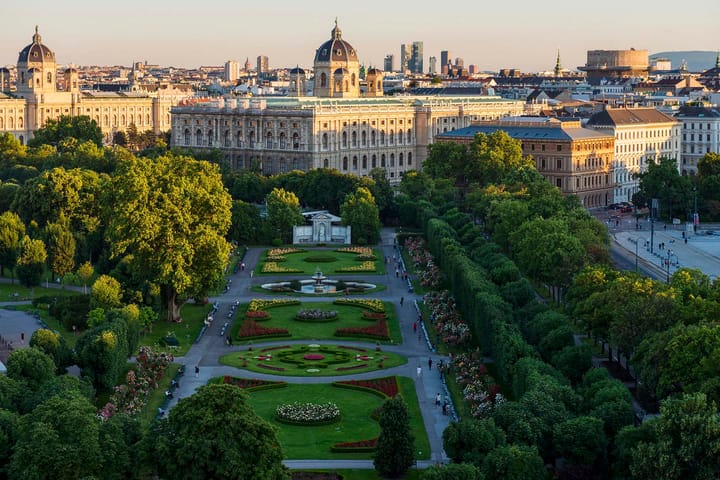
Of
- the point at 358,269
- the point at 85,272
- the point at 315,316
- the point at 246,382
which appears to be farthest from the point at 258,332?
the point at 358,269

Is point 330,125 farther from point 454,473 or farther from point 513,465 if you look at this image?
point 454,473

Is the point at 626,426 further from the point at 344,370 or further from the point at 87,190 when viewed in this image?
the point at 87,190

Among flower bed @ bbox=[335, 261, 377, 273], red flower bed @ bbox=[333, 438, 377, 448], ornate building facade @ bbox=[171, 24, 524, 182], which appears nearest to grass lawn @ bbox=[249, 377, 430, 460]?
red flower bed @ bbox=[333, 438, 377, 448]

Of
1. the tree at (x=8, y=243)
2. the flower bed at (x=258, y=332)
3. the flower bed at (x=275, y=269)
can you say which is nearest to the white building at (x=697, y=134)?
the flower bed at (x=275, y=269)

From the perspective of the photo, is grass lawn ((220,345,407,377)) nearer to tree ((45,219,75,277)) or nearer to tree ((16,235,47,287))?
tree ((16,235,47,287))

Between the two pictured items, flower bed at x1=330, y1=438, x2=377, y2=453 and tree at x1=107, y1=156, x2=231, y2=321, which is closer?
flower bed at x1=330, y1=438, x2=377, y2=453

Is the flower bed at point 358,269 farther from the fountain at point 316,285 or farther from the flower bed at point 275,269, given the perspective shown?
the fountain at point 316,285
